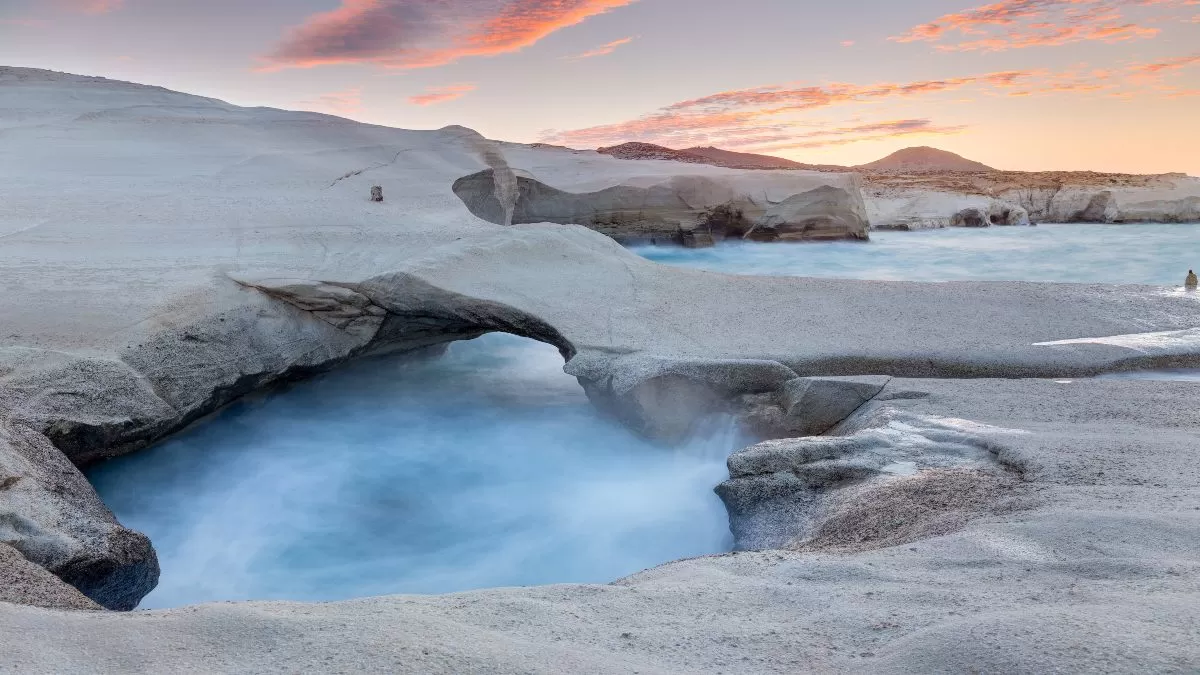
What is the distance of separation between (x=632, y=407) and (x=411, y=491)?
1557 millimetres

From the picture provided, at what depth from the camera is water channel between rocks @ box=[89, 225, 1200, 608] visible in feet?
15.6

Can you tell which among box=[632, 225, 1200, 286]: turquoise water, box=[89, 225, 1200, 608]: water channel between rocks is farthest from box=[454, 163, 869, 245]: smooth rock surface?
box=[89, 225, 1200, 608]: water channel between rocks

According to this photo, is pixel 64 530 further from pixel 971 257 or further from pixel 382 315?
pixel 971 257

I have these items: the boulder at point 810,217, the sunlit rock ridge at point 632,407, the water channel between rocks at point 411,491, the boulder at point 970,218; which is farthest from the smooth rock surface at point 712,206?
the boulder at point 970,218

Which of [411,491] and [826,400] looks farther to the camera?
[411,491]

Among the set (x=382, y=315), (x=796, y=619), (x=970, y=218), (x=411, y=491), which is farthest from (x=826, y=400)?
(x=970, y=218)

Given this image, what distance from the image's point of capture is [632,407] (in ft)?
18.6

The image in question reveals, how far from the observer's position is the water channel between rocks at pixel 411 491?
4742mm

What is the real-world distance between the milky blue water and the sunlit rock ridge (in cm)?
35

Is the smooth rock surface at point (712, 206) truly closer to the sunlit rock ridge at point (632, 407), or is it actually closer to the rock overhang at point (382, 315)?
the sunlit rock ridge at point (632, 407)

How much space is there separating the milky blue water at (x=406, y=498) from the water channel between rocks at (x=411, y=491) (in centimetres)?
1

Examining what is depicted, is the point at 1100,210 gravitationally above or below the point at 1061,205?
below

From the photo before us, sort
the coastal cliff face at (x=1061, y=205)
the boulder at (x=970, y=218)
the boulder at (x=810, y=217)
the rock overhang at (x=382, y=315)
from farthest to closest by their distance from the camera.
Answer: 1. the boulder at (x=970, y=218)
2. the coastal cliff face at (x=1061, y=205)
3. the boulder at (x=810, y=217)
4. the rock overhang at (x=382, y=315)

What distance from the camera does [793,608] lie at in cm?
240
